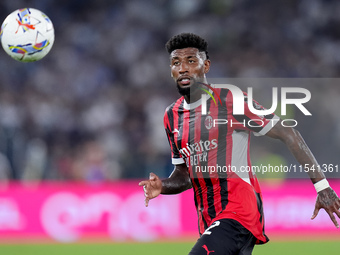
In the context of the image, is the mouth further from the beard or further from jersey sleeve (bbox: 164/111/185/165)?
jersey sleeve (bbox: 164/111/185/165)

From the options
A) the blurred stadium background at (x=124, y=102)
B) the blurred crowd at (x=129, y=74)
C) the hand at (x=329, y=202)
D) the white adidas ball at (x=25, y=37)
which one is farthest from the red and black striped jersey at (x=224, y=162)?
the blurred crowd at (x=129, y=74)

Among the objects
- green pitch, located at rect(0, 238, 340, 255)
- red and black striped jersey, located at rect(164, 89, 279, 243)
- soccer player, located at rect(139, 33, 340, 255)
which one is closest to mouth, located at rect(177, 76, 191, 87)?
soccer player, located at rect(139, 33, 340, 255)

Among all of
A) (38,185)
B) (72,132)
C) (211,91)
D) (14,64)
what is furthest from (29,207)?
(211,91)

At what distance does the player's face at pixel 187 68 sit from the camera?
16.3ft

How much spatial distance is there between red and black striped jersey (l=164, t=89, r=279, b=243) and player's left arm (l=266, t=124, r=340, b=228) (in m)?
0.12

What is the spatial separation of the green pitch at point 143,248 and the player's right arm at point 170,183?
4578 millimetres

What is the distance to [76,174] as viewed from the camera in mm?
12680

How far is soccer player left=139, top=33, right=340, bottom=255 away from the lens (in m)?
4.54

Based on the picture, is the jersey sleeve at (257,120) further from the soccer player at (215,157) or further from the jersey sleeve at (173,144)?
the jersey sleeve at (173,144)

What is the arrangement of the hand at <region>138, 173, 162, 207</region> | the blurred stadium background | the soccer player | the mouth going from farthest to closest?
the blurred stadium background < the mouth < the hand at <region>138, 173, 162, 207</region> < the soccer player

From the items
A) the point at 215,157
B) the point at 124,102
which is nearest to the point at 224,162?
the point at 215,157

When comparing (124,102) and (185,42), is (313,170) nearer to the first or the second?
(185,42)

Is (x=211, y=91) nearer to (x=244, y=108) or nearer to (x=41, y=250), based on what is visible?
(x=244, y=108)

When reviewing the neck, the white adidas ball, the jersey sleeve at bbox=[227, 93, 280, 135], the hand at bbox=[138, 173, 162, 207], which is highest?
the white adidas ball
